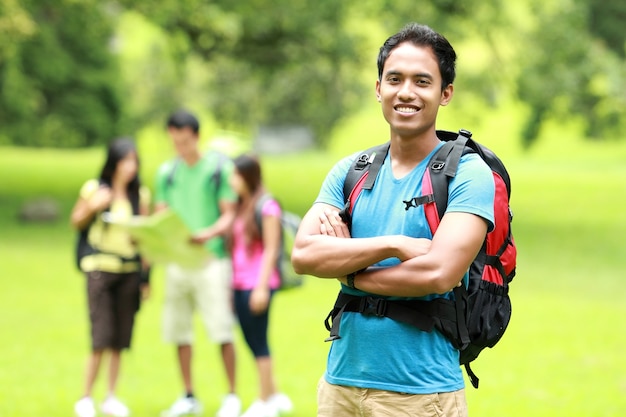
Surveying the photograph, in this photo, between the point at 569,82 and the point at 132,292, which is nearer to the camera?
the point at 132,292

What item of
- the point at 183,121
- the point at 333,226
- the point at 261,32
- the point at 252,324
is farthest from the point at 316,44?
the point at 333,226

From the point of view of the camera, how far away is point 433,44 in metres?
3.90

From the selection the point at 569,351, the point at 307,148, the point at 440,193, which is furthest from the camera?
the point at 307,148

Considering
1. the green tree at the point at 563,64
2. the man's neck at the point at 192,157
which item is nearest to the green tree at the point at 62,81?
the green tree at the point at 563,64

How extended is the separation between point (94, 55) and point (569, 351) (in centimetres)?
2423

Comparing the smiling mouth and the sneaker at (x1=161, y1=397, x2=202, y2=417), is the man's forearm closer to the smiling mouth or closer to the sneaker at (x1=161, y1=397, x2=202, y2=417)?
the smiling mouth

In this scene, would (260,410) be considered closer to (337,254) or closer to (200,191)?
(200,191)

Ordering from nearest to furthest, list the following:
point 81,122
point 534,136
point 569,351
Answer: point 569,351, point 81,122, point 534,136

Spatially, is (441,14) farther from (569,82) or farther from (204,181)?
(204,181)

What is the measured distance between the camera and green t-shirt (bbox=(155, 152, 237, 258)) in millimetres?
8492

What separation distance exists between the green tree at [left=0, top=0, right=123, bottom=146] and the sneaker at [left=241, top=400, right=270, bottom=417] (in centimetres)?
1435

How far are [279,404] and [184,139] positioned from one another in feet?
6.87

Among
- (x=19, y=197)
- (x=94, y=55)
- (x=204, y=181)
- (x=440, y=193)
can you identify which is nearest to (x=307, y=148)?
(x=94, y=55)

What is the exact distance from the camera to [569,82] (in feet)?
77.4
